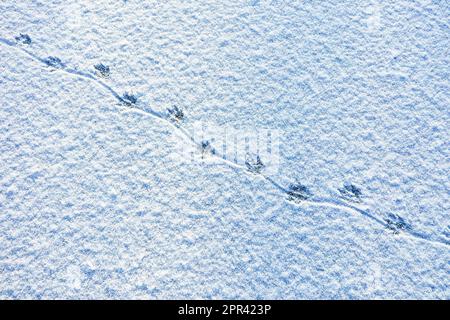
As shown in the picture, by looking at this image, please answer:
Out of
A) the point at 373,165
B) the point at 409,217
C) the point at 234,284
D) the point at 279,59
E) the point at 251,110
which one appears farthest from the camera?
the point at 279,59

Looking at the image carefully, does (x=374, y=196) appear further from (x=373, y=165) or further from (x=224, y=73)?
(x=224, y=73)

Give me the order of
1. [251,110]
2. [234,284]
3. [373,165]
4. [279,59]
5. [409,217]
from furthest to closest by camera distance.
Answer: [279,59]
[251,110]
[373,165]
[409,217]
[234,284]

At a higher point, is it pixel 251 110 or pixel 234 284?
pixel 251 110

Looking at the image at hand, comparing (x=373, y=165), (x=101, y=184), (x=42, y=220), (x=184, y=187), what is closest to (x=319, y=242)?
(x=373, y=165)

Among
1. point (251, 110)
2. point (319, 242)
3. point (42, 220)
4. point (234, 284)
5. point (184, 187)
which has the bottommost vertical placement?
point (234, 284)

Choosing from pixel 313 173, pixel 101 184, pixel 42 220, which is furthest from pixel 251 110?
pixel 42 220

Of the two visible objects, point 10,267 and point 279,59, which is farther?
point 279,59

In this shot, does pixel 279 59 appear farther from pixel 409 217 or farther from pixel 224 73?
pixel 409 217
